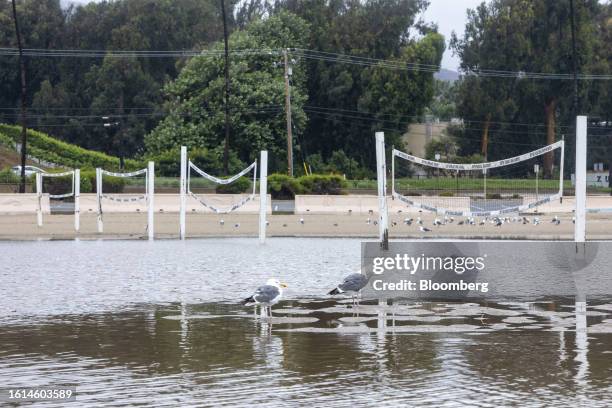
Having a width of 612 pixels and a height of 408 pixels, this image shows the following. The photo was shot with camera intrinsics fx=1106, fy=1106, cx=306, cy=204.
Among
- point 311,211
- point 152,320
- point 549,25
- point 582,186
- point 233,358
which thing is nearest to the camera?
point 233,358

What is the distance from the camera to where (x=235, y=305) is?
17.3m

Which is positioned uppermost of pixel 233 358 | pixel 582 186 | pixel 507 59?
pixel 507 59

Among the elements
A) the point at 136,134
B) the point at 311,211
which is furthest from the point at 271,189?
the point at 136,134

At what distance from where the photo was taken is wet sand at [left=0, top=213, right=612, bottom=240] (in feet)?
126

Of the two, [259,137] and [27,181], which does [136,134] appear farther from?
[27,181]

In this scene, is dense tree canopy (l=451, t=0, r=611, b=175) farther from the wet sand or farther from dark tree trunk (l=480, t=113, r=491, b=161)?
the wet sand

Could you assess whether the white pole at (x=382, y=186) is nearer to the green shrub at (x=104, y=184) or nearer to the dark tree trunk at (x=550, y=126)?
the green shrub at (x=104, y=184)

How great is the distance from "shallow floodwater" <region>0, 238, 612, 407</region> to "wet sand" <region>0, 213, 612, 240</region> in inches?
679

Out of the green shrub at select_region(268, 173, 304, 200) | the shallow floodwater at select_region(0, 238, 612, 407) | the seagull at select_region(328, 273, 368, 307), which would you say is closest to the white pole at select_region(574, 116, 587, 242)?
the shallow floodwater at select_region(0, 238, 612, 407)

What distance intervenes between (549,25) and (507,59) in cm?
406

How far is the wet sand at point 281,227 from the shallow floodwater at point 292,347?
17240 mm

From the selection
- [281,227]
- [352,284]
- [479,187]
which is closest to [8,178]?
[281,227]

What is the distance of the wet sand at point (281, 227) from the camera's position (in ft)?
126

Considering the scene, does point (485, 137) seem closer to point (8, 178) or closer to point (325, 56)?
point (325, 56)
